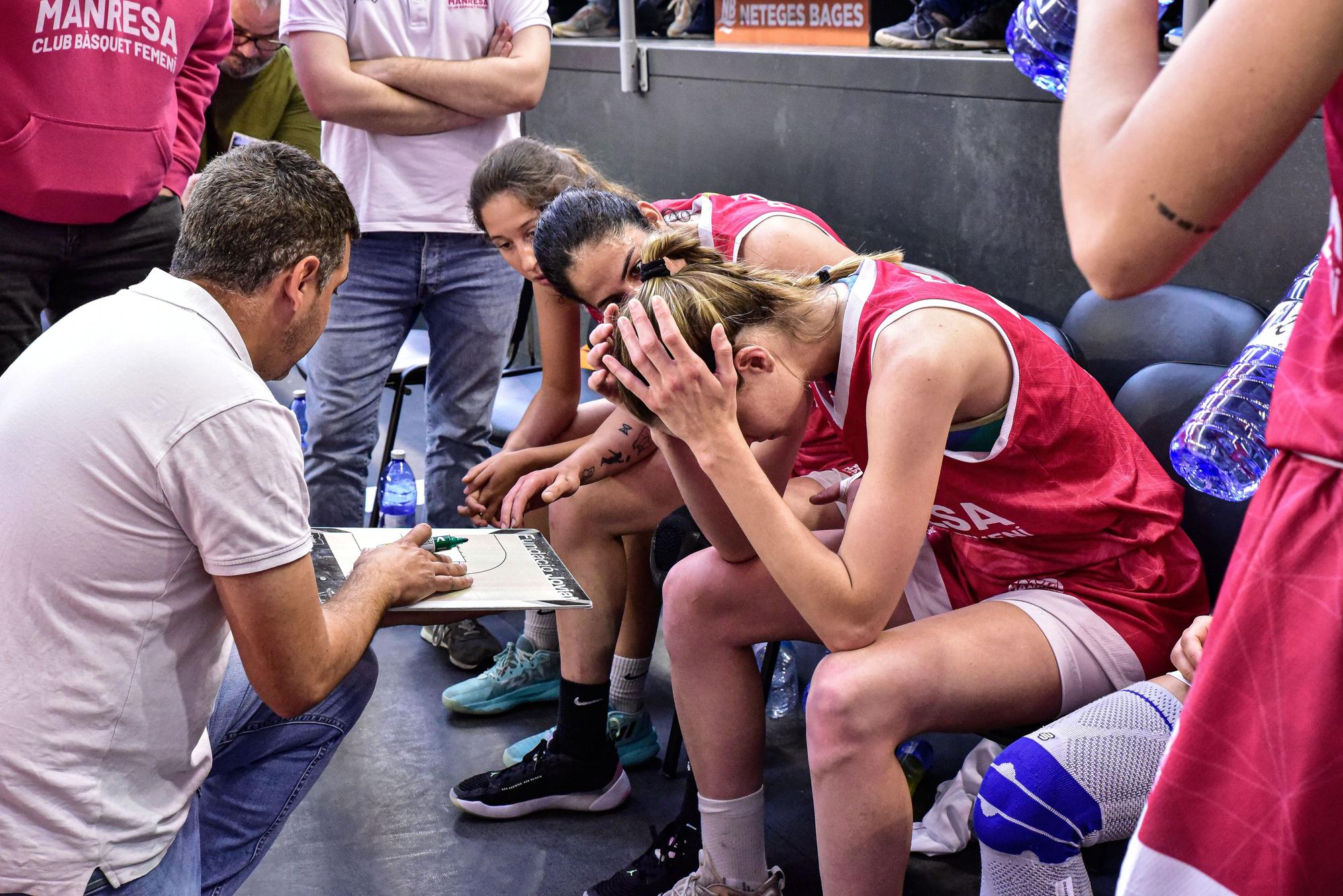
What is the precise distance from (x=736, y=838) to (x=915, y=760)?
1.95 ft

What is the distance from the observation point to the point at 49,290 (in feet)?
8.48

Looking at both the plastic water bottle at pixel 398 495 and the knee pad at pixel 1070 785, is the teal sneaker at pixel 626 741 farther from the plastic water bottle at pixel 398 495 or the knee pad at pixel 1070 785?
the knee pad at pixel 1070 785

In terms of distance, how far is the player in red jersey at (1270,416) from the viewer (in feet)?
2.08

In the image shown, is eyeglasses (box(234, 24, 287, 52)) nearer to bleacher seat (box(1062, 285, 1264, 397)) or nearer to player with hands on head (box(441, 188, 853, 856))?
player with hands on head (box(441, 188, 853, 856))

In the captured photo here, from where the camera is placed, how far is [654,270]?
5.39 ft

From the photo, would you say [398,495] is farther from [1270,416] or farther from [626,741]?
[1270,416]

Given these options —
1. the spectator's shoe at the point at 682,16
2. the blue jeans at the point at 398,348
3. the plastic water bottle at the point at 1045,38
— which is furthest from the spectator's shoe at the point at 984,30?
the spectator's shoe at the point at 682,16

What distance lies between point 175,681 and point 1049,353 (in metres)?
1.17

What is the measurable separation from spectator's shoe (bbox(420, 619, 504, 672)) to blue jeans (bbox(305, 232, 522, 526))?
263 millimetres

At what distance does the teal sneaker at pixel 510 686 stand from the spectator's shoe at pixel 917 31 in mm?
1862

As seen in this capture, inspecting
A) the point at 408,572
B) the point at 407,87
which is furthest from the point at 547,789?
the point at 407,87

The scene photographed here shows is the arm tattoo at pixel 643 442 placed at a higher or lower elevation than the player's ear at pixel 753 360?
lower

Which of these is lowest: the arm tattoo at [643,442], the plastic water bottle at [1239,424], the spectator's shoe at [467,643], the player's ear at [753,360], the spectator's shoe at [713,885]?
the spectator's shoe at [467,643]

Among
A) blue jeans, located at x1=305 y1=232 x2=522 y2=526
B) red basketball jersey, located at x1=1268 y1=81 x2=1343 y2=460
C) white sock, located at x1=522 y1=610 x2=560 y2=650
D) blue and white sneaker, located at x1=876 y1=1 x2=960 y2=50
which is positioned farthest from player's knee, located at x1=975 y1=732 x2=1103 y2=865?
blue and white sneaker, located at x1=876 y1=1 x2=960 y2=50
